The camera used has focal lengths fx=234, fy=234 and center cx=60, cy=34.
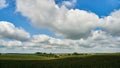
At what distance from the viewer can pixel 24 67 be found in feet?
301

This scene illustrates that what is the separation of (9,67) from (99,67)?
35272 millimetres

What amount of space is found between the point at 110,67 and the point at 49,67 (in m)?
22.3

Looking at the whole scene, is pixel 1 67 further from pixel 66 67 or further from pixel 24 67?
pixel 66 67

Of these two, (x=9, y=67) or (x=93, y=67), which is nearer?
(x=93, y=67)

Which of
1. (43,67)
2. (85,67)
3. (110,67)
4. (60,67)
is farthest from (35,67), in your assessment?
(110,67)

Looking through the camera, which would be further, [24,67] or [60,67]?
[24,67]

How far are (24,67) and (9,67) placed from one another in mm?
6323

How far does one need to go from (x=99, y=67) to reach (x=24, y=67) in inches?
1140

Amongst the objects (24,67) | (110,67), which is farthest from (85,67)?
(24,67)

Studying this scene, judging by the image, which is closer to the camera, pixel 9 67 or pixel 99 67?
pixel 99 67

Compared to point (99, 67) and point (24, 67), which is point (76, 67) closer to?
point (99, 67)

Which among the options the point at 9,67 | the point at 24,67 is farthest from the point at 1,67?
the point at 24,67

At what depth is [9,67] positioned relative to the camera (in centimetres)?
9300

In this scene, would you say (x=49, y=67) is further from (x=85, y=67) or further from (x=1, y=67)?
(x=1, y=67)
